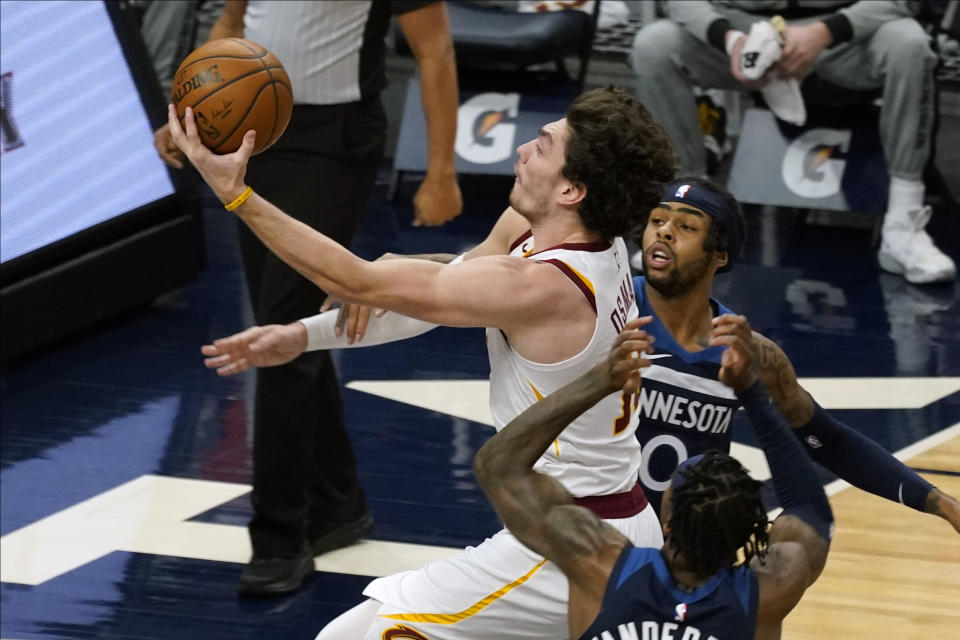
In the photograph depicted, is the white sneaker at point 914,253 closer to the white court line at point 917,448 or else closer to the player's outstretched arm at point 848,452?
the white court line at point 917,448

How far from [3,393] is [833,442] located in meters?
3.69

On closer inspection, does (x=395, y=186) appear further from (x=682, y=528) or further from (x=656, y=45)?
(x=682, y=528)

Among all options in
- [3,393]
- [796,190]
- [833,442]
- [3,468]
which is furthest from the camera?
[796,190]

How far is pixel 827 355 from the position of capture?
6176 mm

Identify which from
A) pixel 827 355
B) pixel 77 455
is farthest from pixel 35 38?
pixel 827 355

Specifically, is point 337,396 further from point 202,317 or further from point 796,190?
point 796,190

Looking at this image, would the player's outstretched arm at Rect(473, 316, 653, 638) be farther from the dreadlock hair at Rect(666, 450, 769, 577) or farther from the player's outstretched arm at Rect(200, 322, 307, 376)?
the player's outstretched arm at Rect(200, 322, 307, 376)

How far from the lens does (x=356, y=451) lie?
5.32 m

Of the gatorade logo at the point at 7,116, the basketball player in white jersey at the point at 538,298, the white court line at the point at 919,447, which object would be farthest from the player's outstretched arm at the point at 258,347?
the gatorade logo at the point at 7,116

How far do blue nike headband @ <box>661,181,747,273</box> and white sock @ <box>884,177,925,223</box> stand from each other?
342 centimetres

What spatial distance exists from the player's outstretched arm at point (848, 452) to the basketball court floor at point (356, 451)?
96cm

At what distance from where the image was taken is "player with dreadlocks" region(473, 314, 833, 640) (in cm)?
254

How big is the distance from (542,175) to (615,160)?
15 cm

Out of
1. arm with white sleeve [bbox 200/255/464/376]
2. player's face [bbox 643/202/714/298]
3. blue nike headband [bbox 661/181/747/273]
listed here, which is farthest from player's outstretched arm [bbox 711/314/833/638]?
blue nike headband [bbox 661/181/747/273]
